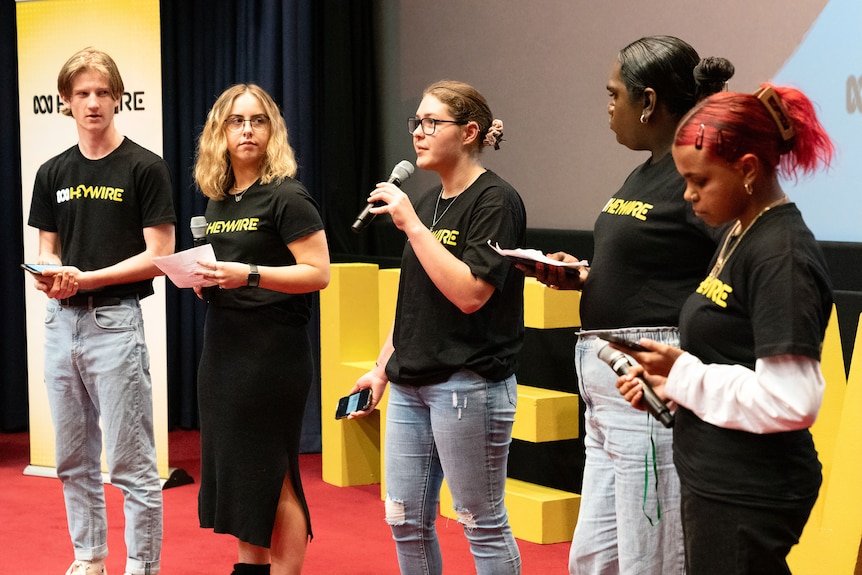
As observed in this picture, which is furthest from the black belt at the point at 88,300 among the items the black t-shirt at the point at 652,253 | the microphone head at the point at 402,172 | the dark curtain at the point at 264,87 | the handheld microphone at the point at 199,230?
the dark curtain at the point at 264,87

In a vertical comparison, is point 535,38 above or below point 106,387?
above

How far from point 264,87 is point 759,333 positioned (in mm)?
4478

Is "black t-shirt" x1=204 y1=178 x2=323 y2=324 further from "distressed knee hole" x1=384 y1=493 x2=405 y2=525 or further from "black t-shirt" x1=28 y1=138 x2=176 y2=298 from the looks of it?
"distressed knee hole" x1=384 y1=493 x2=405 y2=525

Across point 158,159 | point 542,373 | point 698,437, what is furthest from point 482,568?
point 542,373

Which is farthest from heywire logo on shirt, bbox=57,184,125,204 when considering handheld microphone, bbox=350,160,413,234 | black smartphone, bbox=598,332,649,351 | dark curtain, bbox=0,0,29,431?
dark curtain, bbox=0,0,29,431

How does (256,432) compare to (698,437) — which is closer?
(698,437)

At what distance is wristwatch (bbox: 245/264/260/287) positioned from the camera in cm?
277

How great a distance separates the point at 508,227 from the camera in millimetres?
2529

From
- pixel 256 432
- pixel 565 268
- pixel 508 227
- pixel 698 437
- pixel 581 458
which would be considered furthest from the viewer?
pixel 581 458

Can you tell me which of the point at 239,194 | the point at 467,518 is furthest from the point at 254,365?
the point at 467,518

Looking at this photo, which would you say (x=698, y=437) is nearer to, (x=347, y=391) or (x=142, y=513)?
(x=142, y=513)

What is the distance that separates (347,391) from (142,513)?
1795mm

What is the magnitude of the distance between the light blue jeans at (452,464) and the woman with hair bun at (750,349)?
Result: 0.81 metres

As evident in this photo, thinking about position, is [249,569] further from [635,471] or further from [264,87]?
[264,87]
